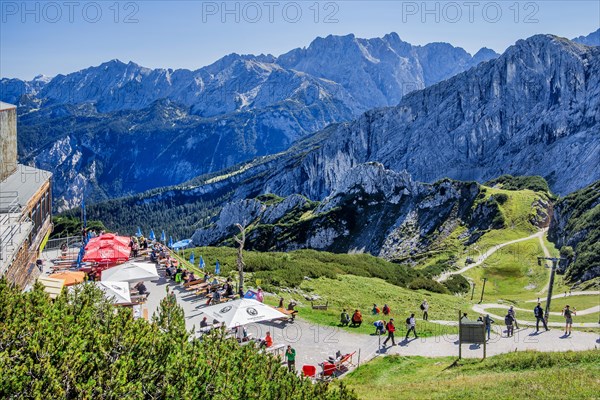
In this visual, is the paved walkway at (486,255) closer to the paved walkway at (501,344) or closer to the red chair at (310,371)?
the paved walkway at (501,344)

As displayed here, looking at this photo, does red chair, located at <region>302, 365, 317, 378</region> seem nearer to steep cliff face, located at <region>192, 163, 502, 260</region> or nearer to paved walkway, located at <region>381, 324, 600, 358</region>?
paved walkway, located at <region>381, 324, 600, 358</region>

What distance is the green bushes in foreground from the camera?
15297 millimetres

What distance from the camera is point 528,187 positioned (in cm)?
14062

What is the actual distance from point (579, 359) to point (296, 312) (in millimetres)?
19156

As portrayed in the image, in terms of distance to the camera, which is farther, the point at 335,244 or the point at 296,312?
the point at 335,244

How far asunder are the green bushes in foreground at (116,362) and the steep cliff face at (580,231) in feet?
220

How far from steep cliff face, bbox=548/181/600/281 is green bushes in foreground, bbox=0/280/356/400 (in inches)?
2640

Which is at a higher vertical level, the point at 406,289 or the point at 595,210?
the point at 595,210

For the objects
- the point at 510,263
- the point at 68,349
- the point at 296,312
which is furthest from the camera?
the point at 510,263

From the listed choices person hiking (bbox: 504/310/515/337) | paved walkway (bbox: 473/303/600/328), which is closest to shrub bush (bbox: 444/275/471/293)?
paved walkway (bbox: 473/303/600/328)

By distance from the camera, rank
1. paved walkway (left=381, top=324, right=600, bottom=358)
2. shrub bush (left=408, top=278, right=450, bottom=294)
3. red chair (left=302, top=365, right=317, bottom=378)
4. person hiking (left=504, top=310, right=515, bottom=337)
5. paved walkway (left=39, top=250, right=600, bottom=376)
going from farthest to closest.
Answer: shrub bush (left=408, top=278, right=450, bottom=294)
person hiking (left=504, top=310, right=515, bottom=337)
paved walkway (left=381, top=324, right=600, bottom=358)
paved walkway (left=39, top=250, right=600, bottom=376)
red chair (left=302, top=365, right=317, bottom=378)

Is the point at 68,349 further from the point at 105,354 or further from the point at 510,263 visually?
the point at 510,263

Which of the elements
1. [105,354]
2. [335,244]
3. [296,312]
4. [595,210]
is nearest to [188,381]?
[105,354]

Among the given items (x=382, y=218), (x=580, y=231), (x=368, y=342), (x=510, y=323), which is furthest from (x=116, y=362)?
(x=382, y=218)
